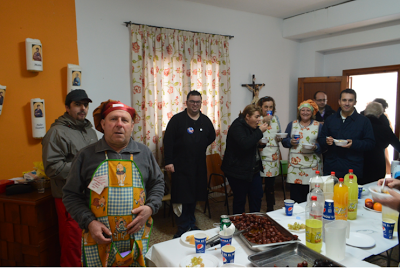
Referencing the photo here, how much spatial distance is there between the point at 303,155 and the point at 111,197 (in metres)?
2.27

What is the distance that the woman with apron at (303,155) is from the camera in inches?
118

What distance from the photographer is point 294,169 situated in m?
3.06

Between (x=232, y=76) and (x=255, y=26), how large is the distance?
3.50 feet

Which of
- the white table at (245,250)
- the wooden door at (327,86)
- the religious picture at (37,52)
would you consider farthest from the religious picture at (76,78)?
Result: the wooden door at (327,86)

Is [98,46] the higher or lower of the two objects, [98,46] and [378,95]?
the higher

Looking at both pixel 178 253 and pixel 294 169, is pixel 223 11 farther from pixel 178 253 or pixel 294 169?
pixel 178 253

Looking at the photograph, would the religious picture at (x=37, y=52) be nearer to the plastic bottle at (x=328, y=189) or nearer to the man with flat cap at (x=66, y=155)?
the man with flat cap at (x=66, y=155)

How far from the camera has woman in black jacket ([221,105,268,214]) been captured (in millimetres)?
2877

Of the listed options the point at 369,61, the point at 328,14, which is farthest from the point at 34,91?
the point at 369,61

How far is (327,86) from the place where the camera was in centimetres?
522

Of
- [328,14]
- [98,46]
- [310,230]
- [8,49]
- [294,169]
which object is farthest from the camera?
[328,14]

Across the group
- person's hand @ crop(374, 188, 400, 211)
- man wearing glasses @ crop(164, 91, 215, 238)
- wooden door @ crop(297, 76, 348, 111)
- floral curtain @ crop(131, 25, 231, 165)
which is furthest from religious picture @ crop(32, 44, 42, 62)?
wooden door @ crop(297, 76, 348, 111)

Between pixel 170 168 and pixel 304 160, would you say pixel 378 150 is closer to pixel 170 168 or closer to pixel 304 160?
pixel 304 160

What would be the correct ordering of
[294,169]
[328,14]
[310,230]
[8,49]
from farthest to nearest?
[328,14] → [294,169] → [8,49] → [310,230]
